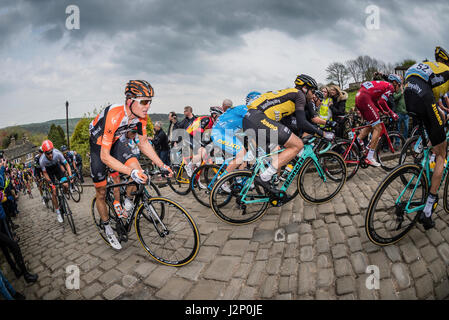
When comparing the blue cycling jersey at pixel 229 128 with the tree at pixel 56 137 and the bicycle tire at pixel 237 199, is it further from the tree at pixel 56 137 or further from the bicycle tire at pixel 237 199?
the tree at pixel 56 137

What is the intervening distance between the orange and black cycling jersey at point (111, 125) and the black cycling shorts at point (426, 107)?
12.7 ft

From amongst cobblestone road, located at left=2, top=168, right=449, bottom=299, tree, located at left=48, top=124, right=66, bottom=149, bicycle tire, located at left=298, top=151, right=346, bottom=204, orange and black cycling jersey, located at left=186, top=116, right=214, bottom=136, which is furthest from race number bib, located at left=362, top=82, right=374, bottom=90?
tree, located at left=48, top=124, right=66, bottom=149

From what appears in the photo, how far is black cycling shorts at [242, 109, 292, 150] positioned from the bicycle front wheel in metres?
1.74

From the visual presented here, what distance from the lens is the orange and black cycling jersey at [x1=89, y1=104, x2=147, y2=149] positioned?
10.1ft

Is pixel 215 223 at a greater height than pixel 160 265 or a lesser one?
greater

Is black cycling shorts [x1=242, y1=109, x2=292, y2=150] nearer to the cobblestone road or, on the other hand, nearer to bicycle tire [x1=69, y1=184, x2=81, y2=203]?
the cobblestone road

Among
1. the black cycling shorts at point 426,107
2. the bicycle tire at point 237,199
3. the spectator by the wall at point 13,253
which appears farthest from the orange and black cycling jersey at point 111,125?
the black cycling shorts at point 426,107

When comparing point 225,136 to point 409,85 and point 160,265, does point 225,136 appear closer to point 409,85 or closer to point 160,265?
point 160,265

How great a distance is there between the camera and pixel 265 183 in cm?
359

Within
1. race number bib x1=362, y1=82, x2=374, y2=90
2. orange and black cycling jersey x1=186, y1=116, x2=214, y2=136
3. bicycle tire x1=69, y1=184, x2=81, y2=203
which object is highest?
race number bib x1=362, y1=82, x2=374, y2=90

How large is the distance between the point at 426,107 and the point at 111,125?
13.5 feet
